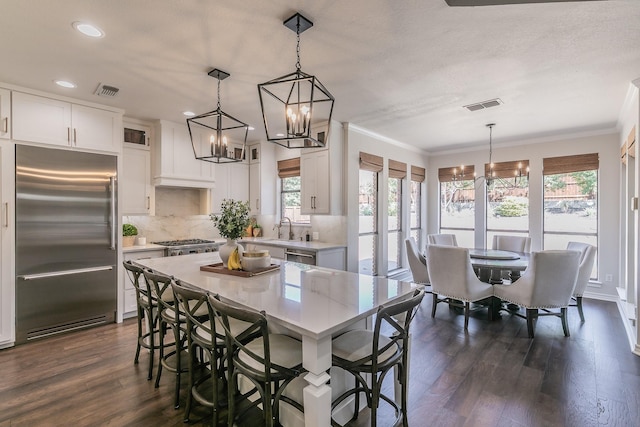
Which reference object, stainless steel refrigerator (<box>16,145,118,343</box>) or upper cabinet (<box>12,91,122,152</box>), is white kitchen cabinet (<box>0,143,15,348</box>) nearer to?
stainless steel refrigerator (<box>16,145,118,343</box>)

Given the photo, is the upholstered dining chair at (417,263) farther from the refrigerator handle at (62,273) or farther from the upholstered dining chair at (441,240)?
the refrigerator handle at (62,273)

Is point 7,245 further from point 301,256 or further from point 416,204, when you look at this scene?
point 416,204

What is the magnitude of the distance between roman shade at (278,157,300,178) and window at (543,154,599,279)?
426cm

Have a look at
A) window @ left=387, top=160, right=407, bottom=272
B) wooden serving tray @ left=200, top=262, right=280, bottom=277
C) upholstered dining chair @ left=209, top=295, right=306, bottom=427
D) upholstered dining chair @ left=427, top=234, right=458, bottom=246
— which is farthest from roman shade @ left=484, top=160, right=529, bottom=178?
upholstered dining chair @ left=209, top=295, right=306, bottom=427

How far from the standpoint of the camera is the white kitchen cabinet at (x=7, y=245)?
3.13 m

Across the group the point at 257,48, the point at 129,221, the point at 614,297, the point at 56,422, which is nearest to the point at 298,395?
the point at 56,422

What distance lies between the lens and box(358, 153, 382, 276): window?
5141 mm

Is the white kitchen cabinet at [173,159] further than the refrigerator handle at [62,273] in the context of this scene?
Yes

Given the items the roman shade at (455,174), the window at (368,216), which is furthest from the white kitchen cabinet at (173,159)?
the roman shade at (455,174)

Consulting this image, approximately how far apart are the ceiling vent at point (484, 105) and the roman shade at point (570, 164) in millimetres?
2428

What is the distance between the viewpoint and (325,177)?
4.55 metres

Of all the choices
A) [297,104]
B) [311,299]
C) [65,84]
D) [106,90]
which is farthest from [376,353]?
[65,84]

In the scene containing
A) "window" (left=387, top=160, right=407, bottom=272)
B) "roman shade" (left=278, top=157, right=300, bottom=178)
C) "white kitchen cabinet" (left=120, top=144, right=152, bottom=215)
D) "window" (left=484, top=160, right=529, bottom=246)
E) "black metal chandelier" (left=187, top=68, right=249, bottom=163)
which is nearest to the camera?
"black metal chandelier" (left=187, top=68, right=249, bottom=163)

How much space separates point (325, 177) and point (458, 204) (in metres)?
3.44
